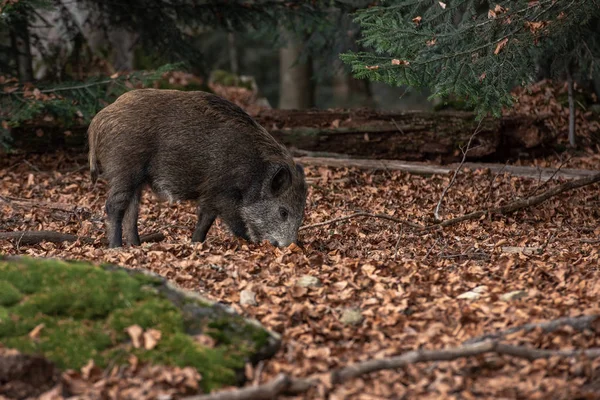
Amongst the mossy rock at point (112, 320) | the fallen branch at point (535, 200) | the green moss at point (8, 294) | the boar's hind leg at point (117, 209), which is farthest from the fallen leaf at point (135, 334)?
the fallen branch at point (535, 200)

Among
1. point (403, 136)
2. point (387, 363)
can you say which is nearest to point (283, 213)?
point (387, 363)

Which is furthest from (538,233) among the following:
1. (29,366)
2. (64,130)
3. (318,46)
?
(318,46)

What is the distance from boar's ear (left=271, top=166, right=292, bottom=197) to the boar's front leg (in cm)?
76

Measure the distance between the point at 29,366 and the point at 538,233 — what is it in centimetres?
648

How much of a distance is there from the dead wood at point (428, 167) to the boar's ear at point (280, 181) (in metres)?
3.71

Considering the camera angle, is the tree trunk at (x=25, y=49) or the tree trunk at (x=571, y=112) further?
the tree trunk at (x=571, y=112)

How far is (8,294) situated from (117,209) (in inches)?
125

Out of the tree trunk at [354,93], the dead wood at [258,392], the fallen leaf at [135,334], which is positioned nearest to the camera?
the dead wood at [258,392]

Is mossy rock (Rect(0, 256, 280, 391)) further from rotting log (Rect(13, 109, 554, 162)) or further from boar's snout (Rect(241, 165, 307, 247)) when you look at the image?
rotting log (Rect(13, 109, 554, 162))

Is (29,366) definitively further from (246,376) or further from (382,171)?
(382,171)

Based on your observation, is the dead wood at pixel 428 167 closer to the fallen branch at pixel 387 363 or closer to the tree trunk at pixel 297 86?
the fallen branch at pixel 387 363

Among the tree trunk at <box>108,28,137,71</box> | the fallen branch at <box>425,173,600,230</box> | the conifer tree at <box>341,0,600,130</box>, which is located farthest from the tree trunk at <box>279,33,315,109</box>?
the conifer tree at <box>341,0,600,130</box>

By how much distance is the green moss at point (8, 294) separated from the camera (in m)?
5.31

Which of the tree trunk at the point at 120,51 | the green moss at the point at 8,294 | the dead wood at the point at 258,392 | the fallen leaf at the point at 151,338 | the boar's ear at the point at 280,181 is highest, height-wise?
the tree trunk at the point at 120,51
